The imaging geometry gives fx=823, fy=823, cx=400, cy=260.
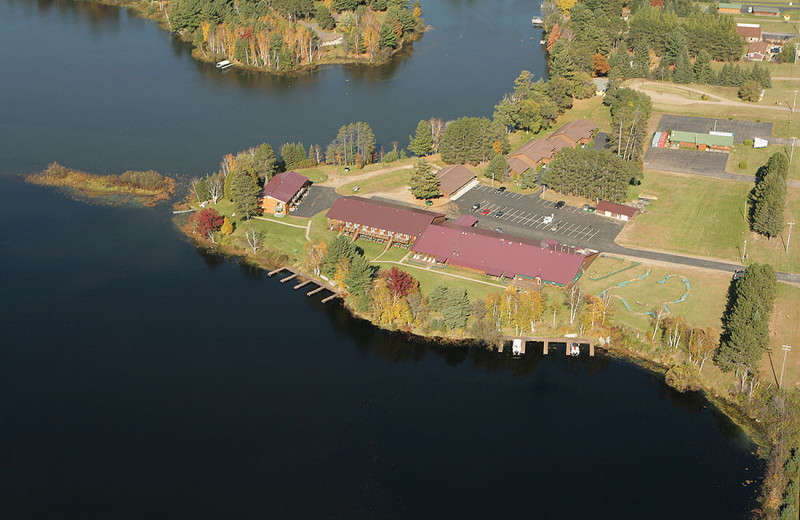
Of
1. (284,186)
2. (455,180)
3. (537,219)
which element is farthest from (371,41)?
(537,219)

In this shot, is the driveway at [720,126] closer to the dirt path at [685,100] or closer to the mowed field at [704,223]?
the dirt path at [685,100]

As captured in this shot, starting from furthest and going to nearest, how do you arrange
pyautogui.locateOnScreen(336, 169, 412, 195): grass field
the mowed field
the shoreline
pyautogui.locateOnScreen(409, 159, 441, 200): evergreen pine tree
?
pyautogui.locateOnScreen(336, 169, 412, 195): grass field < pyautogui.locateOnScreen(409, 159, 441, 200): evergreen pine tree < the mowed field < the shoreline

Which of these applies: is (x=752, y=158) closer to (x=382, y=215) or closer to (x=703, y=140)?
(x=703, y=140)

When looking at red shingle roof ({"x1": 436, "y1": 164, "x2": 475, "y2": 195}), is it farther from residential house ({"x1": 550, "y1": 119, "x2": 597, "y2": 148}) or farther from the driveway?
the driveway

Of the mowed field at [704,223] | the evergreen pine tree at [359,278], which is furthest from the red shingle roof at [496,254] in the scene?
the mowed field at [704,223]

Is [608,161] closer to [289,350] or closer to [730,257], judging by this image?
[730,257]

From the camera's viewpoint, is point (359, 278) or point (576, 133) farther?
point (576, 133)

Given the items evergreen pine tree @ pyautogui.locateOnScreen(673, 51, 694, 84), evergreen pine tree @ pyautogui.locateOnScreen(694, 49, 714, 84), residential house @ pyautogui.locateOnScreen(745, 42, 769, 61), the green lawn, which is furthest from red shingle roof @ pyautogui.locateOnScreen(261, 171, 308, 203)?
residential house @ pyautogui.locateOnScreen(745, 42, 769, 61)
